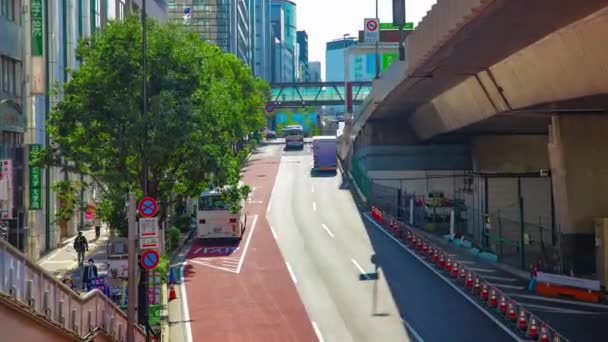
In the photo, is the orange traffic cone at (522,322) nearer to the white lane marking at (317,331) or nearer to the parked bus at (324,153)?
the white lane marking at (317,331)

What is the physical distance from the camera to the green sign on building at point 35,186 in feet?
116

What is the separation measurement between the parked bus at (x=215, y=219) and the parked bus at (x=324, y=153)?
3335cm

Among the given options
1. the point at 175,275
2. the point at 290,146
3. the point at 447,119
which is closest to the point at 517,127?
the point at 447,119

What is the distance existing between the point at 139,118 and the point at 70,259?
1113 centimetres

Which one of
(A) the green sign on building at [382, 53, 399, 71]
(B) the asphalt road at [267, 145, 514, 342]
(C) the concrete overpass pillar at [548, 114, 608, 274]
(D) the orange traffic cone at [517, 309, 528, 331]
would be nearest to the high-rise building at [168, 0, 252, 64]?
(A) the green sign on building at [382, 53, 399, 71]

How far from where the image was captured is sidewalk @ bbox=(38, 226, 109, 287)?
111ft

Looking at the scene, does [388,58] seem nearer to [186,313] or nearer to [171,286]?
[171,286]

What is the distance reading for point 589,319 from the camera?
23938 millimetres

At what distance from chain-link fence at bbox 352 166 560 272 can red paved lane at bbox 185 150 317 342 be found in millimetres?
9502

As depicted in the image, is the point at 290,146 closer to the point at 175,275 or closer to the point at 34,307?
the point at 175,275

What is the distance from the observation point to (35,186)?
116 feet

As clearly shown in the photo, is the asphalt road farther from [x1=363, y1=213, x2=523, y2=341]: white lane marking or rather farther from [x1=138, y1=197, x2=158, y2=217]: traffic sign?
[x1=138, y1=197, x2=158, y2=217]: traffic sign

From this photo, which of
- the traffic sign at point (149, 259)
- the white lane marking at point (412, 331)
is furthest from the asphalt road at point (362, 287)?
the traffic sign at point (149, 259)

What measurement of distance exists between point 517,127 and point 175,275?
20.7 m
